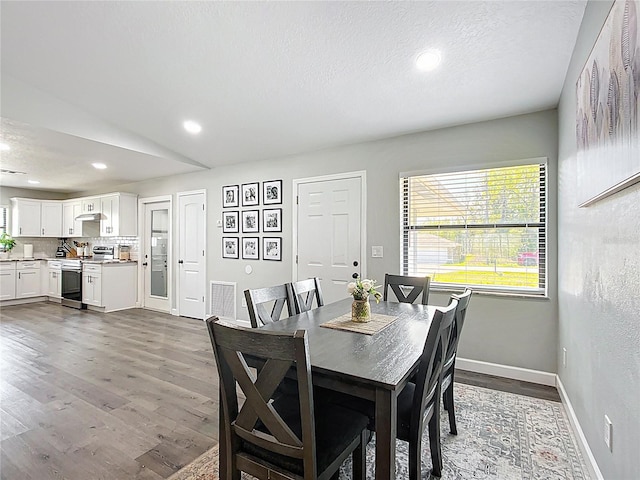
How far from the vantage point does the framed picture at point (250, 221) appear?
16.1 ft

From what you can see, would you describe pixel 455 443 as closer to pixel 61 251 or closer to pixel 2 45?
pixel 2 45

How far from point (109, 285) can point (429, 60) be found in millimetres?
6279

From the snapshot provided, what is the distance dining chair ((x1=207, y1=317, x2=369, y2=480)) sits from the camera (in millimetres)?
1155

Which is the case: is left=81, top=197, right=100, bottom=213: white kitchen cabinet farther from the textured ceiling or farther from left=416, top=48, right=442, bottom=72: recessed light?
left=416, top=48, right=442, bottom=72: recessed light

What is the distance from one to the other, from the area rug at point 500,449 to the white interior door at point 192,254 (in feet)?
12.4

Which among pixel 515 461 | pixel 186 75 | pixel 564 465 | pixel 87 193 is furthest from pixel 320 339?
pixel 87 193

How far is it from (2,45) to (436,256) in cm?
446

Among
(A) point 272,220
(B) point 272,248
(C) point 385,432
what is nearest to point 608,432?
(C) point 385,432

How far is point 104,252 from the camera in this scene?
6.99 meters

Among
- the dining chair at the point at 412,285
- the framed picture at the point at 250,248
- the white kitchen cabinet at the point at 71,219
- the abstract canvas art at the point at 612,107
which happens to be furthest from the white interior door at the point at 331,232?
the white kitchen cabinet at the point at 71,219

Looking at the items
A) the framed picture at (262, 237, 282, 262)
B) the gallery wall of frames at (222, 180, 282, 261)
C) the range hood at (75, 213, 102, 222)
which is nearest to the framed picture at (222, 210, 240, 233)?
the gallery wall of frames at (222, 180, 282, 261)

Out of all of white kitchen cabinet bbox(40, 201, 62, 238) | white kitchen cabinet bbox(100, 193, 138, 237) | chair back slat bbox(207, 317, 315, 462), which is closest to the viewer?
chair back slat bbox(207, 317, 315, 462)

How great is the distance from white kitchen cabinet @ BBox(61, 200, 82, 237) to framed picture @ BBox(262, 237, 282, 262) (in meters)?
5.03

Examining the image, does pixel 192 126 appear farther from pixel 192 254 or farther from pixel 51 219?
pixel 51 219
